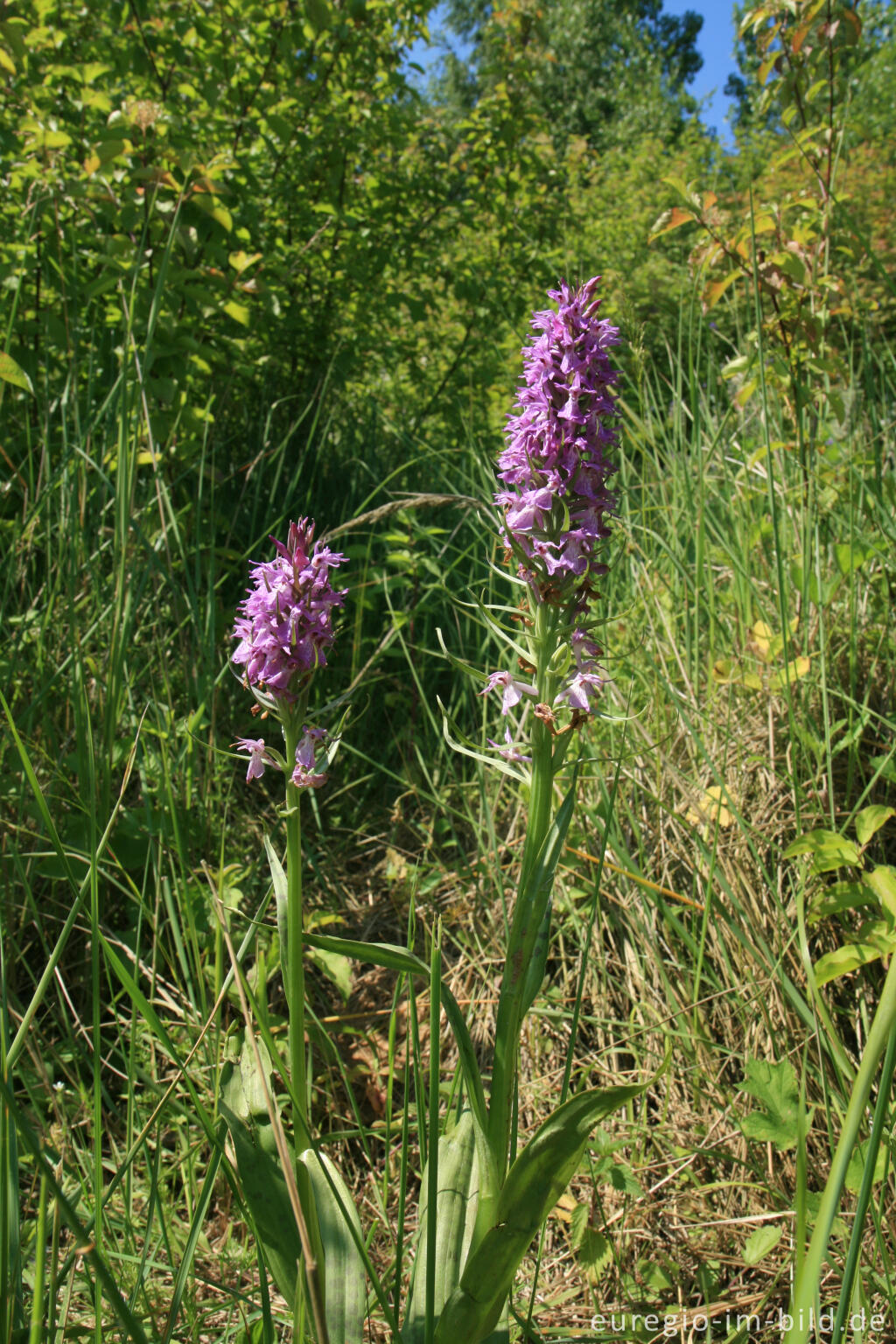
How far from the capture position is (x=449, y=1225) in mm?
1364

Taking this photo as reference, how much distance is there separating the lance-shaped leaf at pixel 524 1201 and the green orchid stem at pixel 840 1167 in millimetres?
480

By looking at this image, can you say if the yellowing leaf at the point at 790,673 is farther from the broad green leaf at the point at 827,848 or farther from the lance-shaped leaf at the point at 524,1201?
the lance-shaped leaf at the point at 524,1201

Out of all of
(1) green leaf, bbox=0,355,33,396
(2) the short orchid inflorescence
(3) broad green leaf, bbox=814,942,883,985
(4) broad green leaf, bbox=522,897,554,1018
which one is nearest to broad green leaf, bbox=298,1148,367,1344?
(4) broad green leaf, bbox=522,897,554,1018

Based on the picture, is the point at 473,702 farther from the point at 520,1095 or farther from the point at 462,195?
the point at 462,195

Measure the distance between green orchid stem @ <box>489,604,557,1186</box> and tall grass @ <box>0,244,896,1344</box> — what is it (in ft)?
0.36

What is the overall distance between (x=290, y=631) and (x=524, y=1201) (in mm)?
897

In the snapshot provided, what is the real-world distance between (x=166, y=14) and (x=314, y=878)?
356 centimetres

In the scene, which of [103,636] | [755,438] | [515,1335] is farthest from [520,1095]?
[755,438]

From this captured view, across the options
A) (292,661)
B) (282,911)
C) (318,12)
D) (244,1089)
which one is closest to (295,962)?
(282,911)

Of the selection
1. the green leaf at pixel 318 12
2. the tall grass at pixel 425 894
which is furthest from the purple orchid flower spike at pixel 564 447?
the green leaf at pixel 318 12

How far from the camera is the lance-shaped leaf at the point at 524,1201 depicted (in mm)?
1187

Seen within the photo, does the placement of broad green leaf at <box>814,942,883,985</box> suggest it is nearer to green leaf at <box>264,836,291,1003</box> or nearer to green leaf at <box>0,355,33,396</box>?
green leaf at <box>264,836,291,1003</box>

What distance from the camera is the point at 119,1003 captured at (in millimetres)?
2160

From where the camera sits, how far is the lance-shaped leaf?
3.89ft
